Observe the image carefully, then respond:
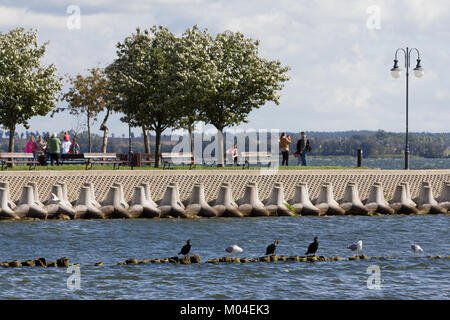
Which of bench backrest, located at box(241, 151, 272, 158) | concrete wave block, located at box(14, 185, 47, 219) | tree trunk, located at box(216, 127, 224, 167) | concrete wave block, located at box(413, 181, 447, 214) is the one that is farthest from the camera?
tree trunk, located at box(216, 127, 224, 167)

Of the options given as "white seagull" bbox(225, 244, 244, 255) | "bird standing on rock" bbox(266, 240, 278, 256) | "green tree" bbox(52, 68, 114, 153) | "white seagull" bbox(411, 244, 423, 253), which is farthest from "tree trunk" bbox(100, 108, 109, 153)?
"white seagull" bbox(411, 244, 423, 253)

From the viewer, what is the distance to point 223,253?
2794 centimetres

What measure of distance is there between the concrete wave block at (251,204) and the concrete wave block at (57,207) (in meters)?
6.53

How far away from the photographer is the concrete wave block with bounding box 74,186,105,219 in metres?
35.3

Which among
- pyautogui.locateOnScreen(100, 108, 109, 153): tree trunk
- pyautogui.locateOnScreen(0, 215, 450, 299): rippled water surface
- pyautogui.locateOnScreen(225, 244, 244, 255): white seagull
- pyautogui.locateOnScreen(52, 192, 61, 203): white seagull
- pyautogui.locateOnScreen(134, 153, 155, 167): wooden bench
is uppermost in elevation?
pyautogui.locateOnScreen(100, 108, 109, 153): tree trunk

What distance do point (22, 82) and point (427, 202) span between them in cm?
2288

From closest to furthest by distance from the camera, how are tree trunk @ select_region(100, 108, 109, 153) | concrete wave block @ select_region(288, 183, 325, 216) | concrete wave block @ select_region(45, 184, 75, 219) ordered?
concrete wave block @ select_region(45, 184, 75, 219), concrete wave block @ select_region(288, 183, 325, 216), tree trunk @ select_region(100, 108, 109, 153)

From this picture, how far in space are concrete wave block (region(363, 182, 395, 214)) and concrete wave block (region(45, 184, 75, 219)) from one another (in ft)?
39.7

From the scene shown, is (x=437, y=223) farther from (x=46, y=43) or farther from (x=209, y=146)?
(x=209, y=146)

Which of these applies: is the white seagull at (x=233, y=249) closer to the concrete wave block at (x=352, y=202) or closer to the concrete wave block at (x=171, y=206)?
the concrete wave block at (x=171, y=206)

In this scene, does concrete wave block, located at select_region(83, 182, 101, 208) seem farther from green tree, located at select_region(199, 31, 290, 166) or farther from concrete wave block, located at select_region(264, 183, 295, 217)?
green tree, located at select_region(199, 31, 290, 166)

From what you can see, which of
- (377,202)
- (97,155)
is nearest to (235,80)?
(97,155)

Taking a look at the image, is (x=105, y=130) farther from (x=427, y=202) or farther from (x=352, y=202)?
(x=427, y=202)

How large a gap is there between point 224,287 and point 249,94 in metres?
31.5
